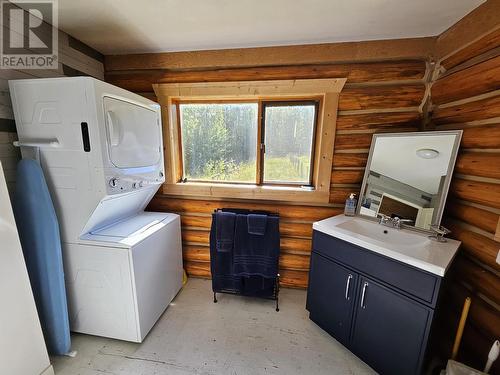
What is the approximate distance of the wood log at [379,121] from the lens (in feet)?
5.82

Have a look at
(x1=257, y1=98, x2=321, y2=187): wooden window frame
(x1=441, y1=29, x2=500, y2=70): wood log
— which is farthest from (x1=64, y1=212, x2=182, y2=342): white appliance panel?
(x1=441, y1=29, x2=500, y2=70): wood log

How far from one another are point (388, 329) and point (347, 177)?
1.18 meters

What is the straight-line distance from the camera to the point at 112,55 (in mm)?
2025

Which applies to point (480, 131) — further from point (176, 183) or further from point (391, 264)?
point (176, 183)

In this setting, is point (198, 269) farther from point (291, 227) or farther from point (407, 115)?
point (407, 115)

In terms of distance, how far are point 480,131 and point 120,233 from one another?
2508mm

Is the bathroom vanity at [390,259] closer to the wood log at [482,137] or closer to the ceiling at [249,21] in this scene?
the wood log at [482,137]

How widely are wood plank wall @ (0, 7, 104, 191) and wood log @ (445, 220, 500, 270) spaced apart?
3068mm

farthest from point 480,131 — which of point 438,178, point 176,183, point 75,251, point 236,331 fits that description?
point 75,251

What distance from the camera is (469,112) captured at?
138 centimetres

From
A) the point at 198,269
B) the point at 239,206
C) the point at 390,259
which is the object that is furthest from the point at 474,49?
the point at 198,269

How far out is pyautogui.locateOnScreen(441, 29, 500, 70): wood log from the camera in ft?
4.00

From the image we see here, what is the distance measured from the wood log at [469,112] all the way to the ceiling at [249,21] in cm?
58

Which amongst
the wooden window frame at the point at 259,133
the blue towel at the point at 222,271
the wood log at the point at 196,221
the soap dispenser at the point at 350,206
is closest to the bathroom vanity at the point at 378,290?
the soap dispenser at the point at 350,206
